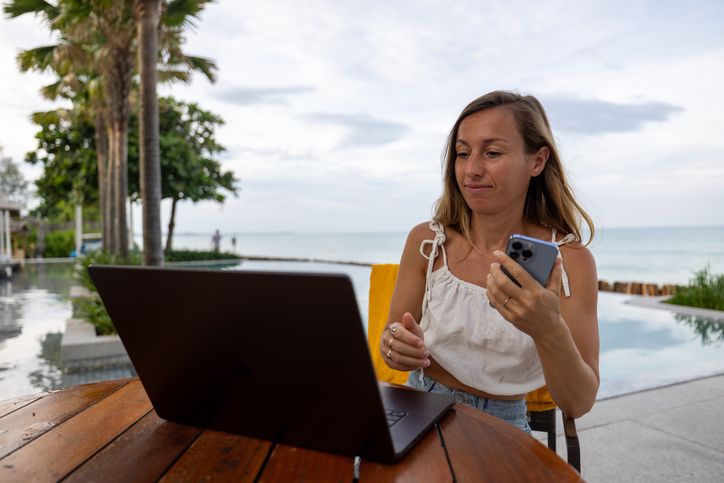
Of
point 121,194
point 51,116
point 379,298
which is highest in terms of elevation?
point 51,116

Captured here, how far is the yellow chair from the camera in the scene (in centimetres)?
156

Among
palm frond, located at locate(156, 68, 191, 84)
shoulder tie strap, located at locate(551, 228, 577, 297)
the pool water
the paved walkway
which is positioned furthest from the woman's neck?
palm frond, located at locate(156, 68, 191, 84)

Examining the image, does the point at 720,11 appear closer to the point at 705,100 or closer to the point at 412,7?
the point at 705,100

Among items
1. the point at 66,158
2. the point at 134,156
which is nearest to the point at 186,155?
the point at 134,156

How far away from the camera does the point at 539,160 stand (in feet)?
4.93

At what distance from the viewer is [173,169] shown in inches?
623

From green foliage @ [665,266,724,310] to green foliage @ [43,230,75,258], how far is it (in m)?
23.8

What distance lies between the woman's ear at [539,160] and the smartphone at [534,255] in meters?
0.73

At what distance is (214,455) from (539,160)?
4.27 feet

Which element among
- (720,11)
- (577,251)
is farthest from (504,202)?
(720,11)

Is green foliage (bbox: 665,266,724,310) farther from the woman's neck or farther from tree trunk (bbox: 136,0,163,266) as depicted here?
tree trunk (bbox: 136,0,163,266)

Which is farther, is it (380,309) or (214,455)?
(380,309)

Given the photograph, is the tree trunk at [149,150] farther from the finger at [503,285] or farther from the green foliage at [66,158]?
the green foliage at [66,158]

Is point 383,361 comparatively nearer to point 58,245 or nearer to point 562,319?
point 562,319
